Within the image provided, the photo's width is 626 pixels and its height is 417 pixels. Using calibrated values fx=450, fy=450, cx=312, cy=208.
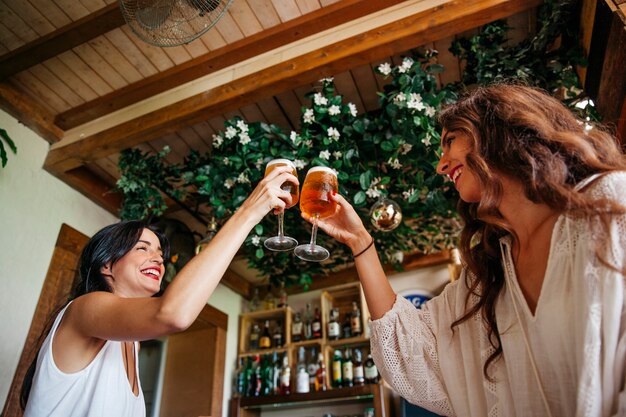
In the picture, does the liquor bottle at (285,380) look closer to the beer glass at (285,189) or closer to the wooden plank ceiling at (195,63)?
the wooden plank ceiling at (195,63)

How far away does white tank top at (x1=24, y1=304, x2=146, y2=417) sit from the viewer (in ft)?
3.80

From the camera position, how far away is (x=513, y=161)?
104 cm

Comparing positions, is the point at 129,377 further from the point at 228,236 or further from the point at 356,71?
the point at 356,71

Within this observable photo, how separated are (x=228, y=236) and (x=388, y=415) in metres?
2.93

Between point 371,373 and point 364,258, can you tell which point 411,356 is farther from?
point 371,373

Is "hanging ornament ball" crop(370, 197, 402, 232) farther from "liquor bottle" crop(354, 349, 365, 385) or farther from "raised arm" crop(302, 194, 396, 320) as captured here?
"liquor bottle" crop(354, 349, 365, 385)

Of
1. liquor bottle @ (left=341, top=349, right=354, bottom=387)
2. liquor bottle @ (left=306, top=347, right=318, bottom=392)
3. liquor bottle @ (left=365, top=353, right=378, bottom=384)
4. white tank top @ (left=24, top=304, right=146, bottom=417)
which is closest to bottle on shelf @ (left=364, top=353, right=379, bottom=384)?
liquor bottle @ (left=365, top=353, right=378, bottom=384)

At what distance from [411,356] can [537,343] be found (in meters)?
0.33

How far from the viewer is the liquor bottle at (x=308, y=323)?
4218 mm

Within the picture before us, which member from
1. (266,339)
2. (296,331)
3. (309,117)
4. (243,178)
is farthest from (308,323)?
(309,117)

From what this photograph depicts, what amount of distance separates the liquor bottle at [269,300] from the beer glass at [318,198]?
339 cm

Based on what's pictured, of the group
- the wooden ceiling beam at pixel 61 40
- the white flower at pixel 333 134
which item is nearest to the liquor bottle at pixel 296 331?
the white flower at pixel 333 134

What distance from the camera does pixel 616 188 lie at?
81 cm

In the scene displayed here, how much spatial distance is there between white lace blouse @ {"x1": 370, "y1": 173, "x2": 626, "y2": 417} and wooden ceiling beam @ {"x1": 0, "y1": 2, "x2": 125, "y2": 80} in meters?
2.00
